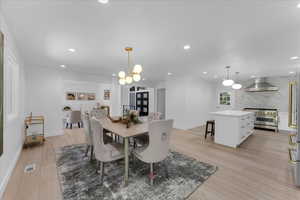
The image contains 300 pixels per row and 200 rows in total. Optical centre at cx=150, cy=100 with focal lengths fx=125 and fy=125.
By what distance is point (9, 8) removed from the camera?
1507 mm

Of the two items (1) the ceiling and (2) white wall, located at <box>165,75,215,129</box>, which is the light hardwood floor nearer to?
(2) white wall, located at <box>165,75,215,129</box>

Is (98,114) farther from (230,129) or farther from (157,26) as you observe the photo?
(230,129)

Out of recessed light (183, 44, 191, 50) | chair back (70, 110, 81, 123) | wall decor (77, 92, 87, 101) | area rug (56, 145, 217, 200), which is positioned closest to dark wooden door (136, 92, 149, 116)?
wall decor (77, 92, 87, 101)

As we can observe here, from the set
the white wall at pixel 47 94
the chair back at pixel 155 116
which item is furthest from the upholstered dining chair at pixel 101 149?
the white wall at pixel 47 94

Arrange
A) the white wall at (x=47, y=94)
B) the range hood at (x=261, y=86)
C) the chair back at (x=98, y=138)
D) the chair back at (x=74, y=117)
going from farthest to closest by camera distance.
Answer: the range hood at (x=261, y=86) → the chair back at (x=74, y=117) → the white wall at (x=47, y=94) → the chair back at (x=98, y=138)

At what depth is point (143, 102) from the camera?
30.5 ft

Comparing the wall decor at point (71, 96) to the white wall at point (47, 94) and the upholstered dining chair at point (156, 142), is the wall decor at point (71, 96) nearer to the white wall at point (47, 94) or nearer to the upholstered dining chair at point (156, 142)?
the white wall at point (47, 94)

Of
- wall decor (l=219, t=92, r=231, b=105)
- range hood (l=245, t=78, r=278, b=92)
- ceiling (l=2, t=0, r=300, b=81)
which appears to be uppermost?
ceiling (l=2, t=0, r=300, b=81)

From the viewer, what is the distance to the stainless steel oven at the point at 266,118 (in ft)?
17.7

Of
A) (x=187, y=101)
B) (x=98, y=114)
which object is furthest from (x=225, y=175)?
(x=187, y=101)

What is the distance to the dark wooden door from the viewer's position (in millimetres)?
9078

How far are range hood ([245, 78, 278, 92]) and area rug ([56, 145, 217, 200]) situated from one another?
539cm

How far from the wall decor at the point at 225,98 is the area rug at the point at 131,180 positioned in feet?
18.2

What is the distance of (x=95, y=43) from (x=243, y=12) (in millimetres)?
2355
